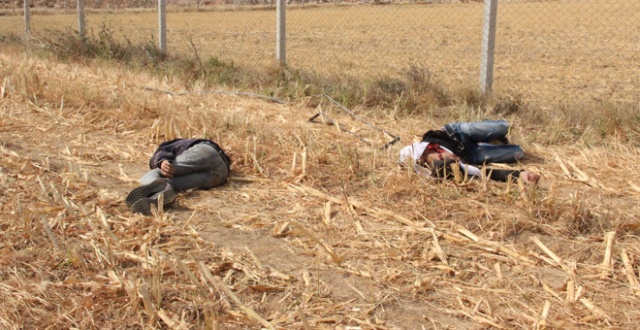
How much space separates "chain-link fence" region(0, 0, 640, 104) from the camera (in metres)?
10.6

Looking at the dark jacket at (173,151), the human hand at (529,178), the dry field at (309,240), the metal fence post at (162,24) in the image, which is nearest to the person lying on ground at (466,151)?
the human hand at (529,178)

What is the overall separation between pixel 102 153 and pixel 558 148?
13.2ft

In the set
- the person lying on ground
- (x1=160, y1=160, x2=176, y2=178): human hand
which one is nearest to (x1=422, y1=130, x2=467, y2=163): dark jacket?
the person lying on ground

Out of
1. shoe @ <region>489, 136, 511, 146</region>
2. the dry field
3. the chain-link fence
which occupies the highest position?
the chain-link fence

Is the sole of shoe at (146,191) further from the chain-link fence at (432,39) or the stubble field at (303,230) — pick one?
the chain-link fence at (432,39)

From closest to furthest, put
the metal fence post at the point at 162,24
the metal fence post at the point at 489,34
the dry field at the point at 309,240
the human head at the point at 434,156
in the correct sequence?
1. the dry field at the point at 309,240
2. the human head at the point at 434,156
3. the metal fence post at the point at 489,34
4. the metal fence post at the point at 162,24

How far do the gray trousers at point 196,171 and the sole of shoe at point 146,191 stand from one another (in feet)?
0.66

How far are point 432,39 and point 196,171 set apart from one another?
13570 millimetres

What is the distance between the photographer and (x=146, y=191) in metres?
4.76

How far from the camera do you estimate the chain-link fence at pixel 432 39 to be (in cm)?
1057

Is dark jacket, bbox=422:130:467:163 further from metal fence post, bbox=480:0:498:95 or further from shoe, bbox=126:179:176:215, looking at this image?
shoe, bbox=126:179:176:215

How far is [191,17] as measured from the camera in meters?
25.3

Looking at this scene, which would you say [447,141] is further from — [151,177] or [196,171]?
[151,177]

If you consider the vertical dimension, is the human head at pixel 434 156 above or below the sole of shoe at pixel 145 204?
above
